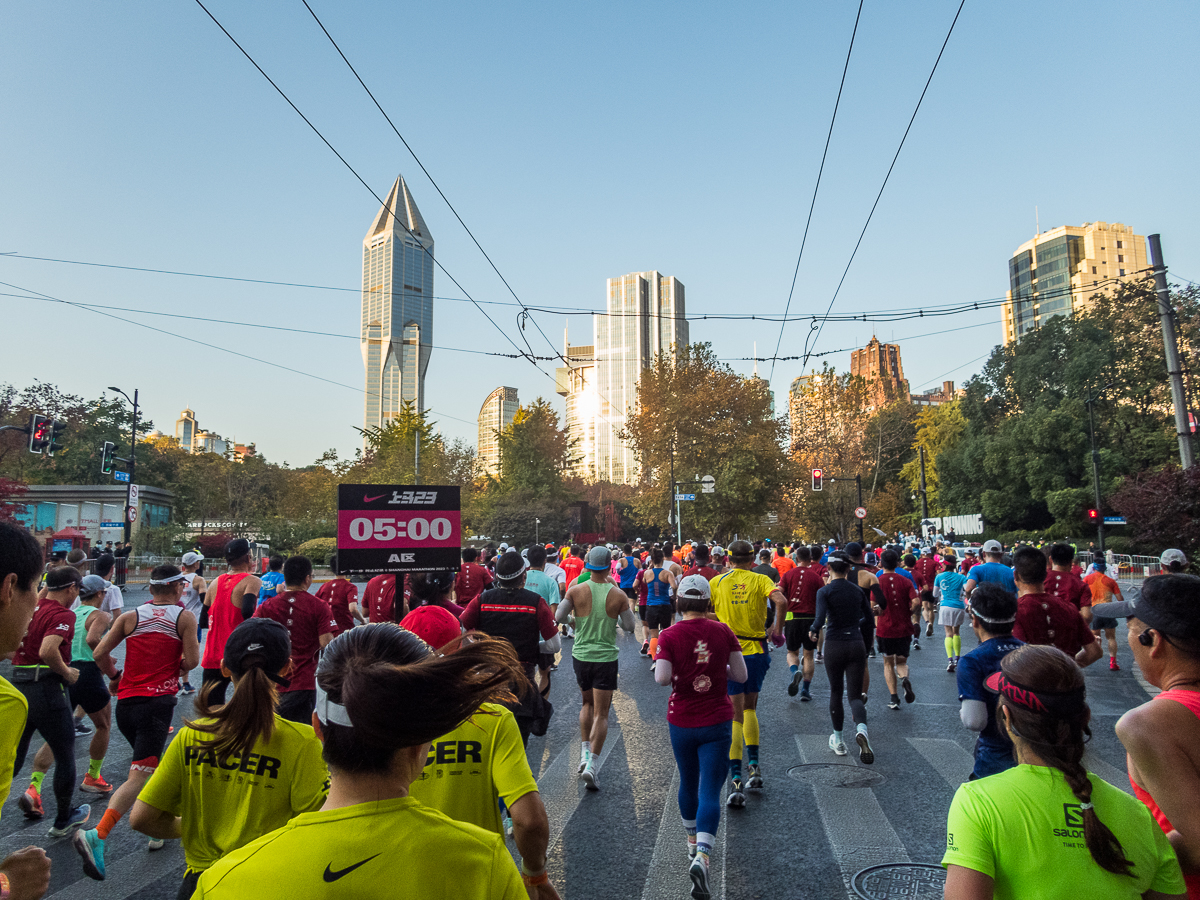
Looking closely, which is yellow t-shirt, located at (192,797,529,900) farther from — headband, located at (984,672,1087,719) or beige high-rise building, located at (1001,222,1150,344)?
beige high-rise building, located at (1001,222,1150,344)

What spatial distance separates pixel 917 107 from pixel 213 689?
11.8 metres

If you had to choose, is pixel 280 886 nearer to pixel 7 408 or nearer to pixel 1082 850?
pixel 1082 850

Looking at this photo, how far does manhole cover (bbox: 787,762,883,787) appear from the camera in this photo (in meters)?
6.40

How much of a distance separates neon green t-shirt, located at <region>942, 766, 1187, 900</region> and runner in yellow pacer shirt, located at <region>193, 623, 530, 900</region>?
1240 mm

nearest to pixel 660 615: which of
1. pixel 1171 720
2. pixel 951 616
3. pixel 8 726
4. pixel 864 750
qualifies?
pixel 951 616

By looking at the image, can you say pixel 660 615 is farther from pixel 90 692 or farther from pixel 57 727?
pixel 57 727

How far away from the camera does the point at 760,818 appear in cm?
564

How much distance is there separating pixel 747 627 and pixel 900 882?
2.73 metres

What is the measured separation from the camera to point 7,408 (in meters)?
41.7

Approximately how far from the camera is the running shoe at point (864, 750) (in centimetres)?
693

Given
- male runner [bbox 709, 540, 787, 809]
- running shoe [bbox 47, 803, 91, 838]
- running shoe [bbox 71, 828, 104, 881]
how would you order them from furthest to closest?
male runner [bbox 709, 540, 787, 809], running shoe [bbox 47, 803, 91, 838], running shoe [bbox 71, 828, 104, 881]

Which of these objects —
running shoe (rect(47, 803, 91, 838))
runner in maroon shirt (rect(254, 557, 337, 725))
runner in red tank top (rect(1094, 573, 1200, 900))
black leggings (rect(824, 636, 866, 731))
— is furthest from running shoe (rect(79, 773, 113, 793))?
runner in red tank top (rect(1094, 573, 1200, 900))

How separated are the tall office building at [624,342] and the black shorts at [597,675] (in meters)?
140

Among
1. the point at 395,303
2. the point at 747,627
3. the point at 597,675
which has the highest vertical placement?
the point at 395,303
